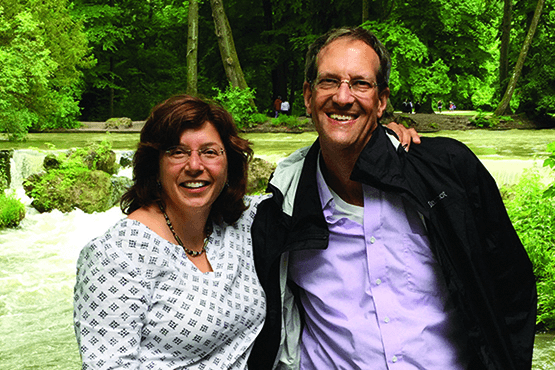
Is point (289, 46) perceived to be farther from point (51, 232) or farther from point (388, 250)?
point (388, 250)

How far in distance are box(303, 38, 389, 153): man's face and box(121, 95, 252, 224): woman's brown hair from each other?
0.40 m

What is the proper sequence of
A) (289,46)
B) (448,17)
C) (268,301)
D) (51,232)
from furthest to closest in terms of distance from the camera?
(289,46), (448,17), (51,232), (268,301)

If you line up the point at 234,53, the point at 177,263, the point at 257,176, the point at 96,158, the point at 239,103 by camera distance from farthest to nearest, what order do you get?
1. the point at 234,53
2. the point at 239,103
3. the point at 96,158
4. the point at 257,176
5. the point at 177,263

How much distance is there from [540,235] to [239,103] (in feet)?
48.2

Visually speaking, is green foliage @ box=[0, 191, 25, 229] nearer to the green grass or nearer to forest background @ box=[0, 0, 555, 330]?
forest background @ box=[0, 0, 555, 330]

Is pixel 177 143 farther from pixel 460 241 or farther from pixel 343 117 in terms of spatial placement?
pixel 460 241

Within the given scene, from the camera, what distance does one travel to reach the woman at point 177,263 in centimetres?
194

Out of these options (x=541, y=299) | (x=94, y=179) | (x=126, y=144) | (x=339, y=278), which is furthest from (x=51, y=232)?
(x=339, y=278)

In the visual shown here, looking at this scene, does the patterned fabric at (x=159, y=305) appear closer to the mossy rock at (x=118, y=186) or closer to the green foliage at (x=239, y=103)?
the mossy rock at (x=118, y=186)

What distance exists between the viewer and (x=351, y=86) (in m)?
2.36

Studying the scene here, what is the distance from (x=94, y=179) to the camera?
11.3 metres

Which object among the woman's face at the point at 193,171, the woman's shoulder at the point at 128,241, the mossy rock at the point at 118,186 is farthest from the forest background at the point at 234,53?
the woman's shoulder at the point at 128,241

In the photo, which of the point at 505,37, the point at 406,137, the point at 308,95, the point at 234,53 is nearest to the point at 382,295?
the point at 406,137

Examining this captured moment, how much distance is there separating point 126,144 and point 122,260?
1492 centimetres
